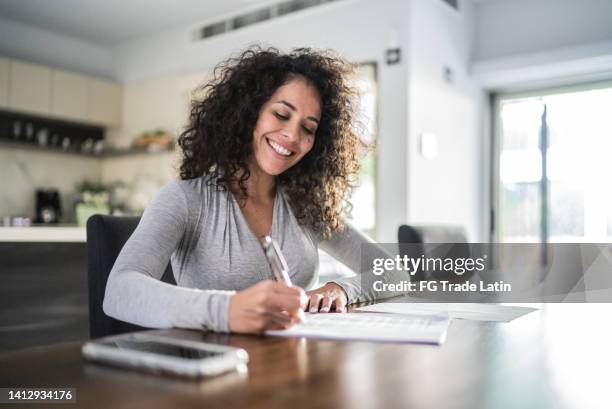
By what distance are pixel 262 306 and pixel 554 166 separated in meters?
4.06

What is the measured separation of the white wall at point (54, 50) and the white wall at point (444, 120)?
3100 millimetres

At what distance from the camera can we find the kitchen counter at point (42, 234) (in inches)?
88.9

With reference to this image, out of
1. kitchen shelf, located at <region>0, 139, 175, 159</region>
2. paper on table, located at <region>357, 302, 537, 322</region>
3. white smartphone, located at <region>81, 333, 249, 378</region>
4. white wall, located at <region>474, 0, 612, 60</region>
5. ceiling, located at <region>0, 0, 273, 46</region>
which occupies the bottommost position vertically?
paper on table, located at <region>357, 302, 537, 322</region>

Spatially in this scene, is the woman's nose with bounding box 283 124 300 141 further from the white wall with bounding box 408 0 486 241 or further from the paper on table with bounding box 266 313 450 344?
the white wall with bounding box 408 0 486 241

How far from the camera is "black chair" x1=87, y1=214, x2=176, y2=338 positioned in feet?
3.93

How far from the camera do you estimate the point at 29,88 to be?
16.2ft

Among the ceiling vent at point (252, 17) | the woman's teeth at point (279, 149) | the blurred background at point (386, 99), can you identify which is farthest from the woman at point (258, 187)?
the ceiling vent at point (252, 17)

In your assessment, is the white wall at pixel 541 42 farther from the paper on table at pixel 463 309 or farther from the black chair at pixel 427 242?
the paper on table at pixel 463 309

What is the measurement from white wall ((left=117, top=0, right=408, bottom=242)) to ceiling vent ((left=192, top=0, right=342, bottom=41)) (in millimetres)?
50

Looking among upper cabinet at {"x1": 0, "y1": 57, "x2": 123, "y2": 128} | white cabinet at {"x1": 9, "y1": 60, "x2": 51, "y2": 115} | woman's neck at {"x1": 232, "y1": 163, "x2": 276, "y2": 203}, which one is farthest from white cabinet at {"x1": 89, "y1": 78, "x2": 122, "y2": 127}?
woman's neck at {"x1": 232, "y1": 163, "x2": 276, "y2": 203}

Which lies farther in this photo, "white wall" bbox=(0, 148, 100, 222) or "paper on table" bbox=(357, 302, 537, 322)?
"white wall" bbox=(0, 148, 100, 222)

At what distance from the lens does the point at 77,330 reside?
101 inches

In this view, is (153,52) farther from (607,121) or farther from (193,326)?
(193,326)

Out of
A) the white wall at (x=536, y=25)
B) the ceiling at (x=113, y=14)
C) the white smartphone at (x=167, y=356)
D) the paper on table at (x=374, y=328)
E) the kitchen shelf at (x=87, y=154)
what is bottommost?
the paper on table at (x=374, y=328)
